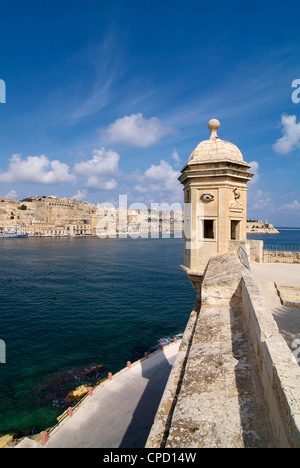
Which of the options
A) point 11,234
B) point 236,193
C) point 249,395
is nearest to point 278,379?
point 249,395

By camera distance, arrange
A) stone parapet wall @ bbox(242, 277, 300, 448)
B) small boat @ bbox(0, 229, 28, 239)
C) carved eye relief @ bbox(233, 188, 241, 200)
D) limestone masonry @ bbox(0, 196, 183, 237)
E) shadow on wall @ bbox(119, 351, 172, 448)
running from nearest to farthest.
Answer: stone parapet wall @ bbox(242, 277, 300, 448), carved eye relief @ bbox(233, 188, 241, 200), shadow on wall @ bbox(119, 351, 172, 448), small boat @ bbox(0, 229, 28, 239), limestone masonry @ bbox(0, 196, 183, 237)

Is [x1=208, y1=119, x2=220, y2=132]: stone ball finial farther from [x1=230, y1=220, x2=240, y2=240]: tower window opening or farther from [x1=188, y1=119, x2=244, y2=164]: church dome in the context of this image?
[x1=230, y1=220, x2=240, y2=240]: tower window opening

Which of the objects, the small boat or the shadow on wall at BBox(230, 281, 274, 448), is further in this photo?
the small boat

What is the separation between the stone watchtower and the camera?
7867mm

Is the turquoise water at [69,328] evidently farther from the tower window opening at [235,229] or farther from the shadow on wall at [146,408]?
the tower window opening at [235,229]

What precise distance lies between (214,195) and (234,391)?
6057 millimetres

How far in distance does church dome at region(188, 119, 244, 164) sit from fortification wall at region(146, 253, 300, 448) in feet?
15.6

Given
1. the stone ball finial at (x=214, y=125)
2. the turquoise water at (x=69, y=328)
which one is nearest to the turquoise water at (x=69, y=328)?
the turquoise water at (x=69, y=328)

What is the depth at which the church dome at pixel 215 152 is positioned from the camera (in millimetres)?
7820

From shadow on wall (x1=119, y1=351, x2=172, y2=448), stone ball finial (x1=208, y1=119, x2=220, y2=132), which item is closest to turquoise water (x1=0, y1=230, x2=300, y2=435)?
shadow on wall (x1=119, y1=351, x2=172, y2=448)

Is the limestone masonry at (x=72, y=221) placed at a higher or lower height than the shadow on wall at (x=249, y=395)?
higher

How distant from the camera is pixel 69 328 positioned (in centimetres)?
2153

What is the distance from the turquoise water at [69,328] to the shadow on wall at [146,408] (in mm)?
3224
